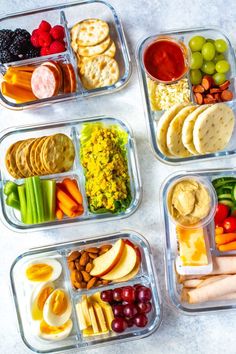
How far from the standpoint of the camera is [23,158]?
82.4 inches

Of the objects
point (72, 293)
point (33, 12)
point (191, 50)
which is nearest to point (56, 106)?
point (33, 12)

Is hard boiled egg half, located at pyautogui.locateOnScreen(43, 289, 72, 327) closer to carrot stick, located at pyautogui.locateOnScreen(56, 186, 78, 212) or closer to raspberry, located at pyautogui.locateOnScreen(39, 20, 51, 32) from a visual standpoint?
carrot stick, located at pyautogui.locateOnScreen(56, 186, 78, 212)

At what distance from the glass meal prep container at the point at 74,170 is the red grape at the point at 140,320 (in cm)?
34

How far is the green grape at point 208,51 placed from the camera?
2184mm

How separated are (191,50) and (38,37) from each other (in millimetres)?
541

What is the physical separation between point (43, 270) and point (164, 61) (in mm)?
833

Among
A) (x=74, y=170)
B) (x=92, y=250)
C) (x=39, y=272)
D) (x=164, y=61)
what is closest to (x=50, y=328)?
(x=39, y=272)

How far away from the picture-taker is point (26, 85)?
7.08ft

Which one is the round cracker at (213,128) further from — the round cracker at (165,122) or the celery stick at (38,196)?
the celery stick at (38,196)

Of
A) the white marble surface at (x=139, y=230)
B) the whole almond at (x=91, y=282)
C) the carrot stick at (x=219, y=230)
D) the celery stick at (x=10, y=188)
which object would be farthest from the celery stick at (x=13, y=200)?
the carrot stick at (x=219, y=230)

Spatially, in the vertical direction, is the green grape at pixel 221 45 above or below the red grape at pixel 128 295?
above

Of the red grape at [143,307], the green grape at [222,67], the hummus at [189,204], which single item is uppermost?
the green grape at [222,67]

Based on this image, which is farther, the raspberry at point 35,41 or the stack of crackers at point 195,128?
the raspberry at point 35,41

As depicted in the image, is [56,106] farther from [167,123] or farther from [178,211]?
[178,211]
